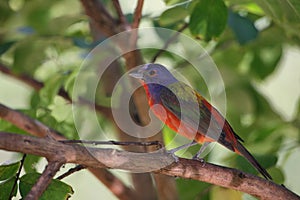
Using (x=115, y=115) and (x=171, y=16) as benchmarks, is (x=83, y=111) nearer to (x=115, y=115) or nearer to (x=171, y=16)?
(x=115, y=115)

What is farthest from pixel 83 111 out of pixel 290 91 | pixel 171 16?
pixel 290 91

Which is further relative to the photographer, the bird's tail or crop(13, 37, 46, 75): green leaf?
crop(13, 37, 46, 75): green leaf

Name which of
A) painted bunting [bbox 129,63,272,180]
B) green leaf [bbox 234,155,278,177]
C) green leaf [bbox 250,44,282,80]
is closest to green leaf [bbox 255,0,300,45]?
painted bunting [bbox 129,63,272,180]

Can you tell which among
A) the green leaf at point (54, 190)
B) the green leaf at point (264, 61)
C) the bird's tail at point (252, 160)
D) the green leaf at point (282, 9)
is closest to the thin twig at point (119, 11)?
the green leaf at point (282, 9)

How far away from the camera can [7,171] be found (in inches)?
54.4

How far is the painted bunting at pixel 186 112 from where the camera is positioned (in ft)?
5.60

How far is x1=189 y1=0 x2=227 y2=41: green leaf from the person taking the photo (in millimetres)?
1795

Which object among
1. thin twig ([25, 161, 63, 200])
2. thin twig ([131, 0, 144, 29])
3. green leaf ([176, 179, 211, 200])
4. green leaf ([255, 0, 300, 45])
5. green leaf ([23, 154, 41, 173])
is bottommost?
green leaf ([176, 179, 211, 200])

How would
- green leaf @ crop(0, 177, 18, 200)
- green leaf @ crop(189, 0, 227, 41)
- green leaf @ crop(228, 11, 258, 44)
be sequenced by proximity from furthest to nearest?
green leaf @ crop(228, 11, 258, 44), green leaf @ crop(189, 0, 227, 41), green leaf @ crop(0, 177, 18, 200)

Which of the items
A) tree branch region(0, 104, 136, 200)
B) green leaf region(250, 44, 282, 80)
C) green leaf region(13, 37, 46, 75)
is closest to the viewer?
tree branch region(0, 104, 136, 200)

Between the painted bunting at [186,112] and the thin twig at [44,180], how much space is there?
520 millimetres

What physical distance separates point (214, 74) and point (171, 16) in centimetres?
42

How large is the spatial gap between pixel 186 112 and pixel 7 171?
1.84 ft

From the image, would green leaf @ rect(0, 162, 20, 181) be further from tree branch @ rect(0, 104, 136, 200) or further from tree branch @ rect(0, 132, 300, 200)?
tree branch @ rect(0, 104, 136, 200)
